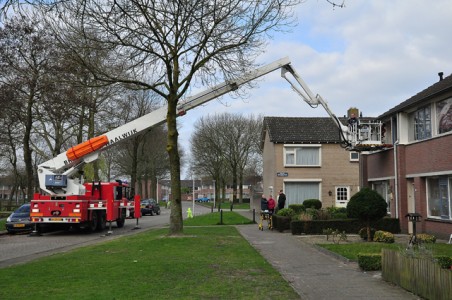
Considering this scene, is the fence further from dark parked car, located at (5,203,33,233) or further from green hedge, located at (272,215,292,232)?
dark parked car, located at (5,203,33,233)

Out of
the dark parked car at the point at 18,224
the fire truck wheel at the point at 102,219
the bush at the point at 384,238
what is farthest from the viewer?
the fire truck wheel at the point at 102,219

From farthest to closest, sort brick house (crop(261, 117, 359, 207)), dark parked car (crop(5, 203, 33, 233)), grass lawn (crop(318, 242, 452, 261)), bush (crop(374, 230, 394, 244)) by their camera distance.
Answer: brick house (crop(261, 117, 359, 207)) → dark parked car (crop(5, 203, 33, 233)) → bush (crop(374, 230, 394, 244)) → grass lawn (crop(318, 242, 452, 261))

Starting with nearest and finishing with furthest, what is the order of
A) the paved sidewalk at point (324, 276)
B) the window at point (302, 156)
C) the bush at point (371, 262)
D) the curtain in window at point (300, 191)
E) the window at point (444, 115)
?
the paved sidewalk at point (324, 276) → the bush at point (371, 262) → the window at point (444, 115) → the curtain in window at point (300, 191) → the window at point (302, 156)

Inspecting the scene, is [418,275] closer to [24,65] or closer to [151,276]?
[151,276]

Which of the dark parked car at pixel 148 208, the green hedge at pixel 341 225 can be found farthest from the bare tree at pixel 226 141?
the green hedge at pixel 341 225

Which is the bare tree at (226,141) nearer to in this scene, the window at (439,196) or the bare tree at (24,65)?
the bare tree at (24,65)

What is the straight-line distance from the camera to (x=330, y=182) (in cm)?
3691

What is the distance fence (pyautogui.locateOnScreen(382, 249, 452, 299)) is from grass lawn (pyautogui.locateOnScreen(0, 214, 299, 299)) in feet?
6.69

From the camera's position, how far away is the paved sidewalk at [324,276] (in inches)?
325

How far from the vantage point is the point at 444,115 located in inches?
695

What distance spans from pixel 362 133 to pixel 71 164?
1353 cm

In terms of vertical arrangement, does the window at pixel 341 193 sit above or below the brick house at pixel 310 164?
below

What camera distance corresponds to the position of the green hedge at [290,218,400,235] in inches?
783

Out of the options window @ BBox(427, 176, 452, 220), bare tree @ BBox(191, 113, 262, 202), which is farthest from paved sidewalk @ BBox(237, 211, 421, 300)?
bare tree @ BBox(191, 113, 262, 202)
